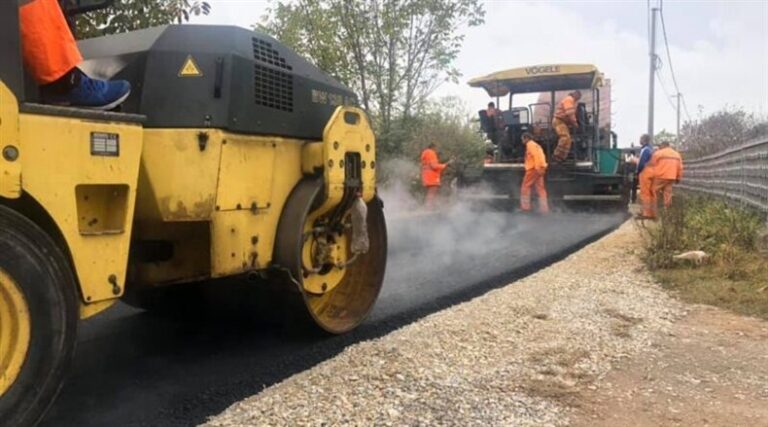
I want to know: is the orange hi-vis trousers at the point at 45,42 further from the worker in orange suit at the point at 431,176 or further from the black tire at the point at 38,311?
the worker in orange suit at the point at 431,176

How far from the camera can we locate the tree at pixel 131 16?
225 inches

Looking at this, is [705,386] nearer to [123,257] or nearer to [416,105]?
[123,257]

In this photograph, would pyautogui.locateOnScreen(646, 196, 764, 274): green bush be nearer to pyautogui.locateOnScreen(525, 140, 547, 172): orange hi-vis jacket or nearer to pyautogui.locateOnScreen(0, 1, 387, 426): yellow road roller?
pyautogui.locateOnScreen(0, 1, 387, 426): yellow road roller

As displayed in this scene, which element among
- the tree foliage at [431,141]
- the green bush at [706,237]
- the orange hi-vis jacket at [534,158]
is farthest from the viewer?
the tree foliage at [431,141]

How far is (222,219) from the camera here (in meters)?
3.45

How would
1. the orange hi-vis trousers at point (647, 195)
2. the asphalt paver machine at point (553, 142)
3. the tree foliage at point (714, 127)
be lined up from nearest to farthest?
the orange hi-vis trousers at point (647, 195)
the asphalt paver machine at point (553, 142)
the tree foliage at point (714, 127)

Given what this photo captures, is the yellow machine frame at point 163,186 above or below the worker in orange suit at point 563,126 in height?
below

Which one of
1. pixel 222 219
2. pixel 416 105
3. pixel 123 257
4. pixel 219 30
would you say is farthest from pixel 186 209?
pixel 416 105

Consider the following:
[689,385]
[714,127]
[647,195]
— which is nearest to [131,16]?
[689,385]

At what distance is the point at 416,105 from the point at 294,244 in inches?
640

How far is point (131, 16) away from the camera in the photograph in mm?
6039

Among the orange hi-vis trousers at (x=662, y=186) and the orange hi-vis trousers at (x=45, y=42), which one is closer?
the orange hi-vis trousers at (x=45, y=42)

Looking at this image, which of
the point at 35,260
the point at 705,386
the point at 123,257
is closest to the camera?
the point at 35,260

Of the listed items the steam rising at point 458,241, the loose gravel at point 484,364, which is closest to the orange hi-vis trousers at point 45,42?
the loose gravel at point 484,364
